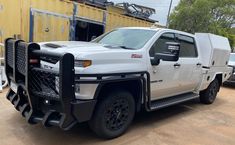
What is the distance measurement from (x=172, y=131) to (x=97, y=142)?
1.54 m

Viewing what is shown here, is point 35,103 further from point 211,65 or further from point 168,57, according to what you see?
point 211,65

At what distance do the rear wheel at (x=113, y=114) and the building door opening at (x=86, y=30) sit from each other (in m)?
7.82

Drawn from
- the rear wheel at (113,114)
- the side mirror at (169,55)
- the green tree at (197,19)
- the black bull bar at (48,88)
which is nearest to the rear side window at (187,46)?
the side mirror at (169,55)

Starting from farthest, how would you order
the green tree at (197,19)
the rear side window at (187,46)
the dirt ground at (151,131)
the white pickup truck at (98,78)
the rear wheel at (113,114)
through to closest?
the green tree at (197,19), the rear side window at (187,46), the dirt ground at (151,131), the rear wheel at (113,114), the white pickup truck at (98,78)

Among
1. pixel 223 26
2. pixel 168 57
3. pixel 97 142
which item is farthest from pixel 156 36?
pixel 223 26

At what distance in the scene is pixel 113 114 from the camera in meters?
4.39

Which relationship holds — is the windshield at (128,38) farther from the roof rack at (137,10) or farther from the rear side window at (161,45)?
the roof rack at (137,10)

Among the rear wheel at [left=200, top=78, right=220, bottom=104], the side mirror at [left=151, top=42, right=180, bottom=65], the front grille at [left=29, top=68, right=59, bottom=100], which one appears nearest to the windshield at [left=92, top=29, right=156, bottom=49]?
the side mirror at [left=151, top=42, right=180, bottom=65]

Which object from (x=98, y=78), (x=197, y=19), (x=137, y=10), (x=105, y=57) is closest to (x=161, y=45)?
(x=105, y=57)

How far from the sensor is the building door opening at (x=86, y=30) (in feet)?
39.5

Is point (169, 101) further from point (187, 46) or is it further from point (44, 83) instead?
point (44, 83)

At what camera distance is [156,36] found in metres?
5.21

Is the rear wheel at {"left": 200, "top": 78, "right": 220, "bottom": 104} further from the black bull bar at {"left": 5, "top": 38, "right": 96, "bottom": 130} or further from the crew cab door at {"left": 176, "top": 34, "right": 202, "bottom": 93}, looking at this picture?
the black bull bar at {"left": 5, "top": 38, "right": 96, "bottom": 130}

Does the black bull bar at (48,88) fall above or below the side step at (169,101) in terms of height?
above
